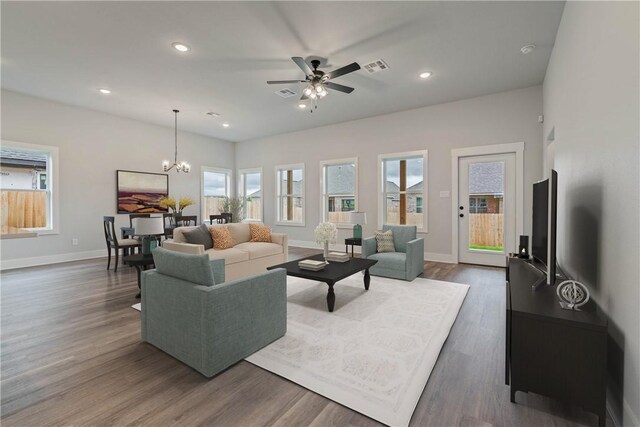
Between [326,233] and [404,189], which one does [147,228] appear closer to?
[326,233]

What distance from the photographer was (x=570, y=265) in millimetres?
2654

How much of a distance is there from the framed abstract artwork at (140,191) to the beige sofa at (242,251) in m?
3.33

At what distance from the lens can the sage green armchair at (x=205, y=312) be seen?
189cm

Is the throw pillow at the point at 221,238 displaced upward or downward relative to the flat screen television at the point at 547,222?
downward

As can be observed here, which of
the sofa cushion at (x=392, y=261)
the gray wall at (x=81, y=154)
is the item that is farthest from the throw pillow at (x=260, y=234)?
the gray wall at (x=81, y=154)

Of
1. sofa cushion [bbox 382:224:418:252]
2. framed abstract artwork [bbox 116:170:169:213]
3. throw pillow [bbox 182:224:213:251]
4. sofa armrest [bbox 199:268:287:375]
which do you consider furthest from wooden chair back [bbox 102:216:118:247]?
sofa cushion [bbox 382:224:418:252]

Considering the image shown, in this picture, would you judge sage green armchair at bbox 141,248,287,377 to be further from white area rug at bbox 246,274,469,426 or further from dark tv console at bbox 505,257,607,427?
dark tv console at bbox 505,257,607,427

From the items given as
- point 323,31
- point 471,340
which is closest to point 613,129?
point 471,340

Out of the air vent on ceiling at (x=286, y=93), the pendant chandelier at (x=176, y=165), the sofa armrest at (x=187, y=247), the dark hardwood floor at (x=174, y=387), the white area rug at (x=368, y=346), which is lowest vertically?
the dark hardwood floor at (x=174, y=387)

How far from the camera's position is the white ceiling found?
296 cm

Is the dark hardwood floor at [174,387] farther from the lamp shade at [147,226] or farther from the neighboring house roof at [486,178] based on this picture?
the neighboring house roof at [486,178]

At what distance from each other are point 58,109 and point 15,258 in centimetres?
295

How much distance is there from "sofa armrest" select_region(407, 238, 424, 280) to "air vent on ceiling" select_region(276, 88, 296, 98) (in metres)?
3.27

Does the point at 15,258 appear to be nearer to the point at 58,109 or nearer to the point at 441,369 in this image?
the point at 58,109
